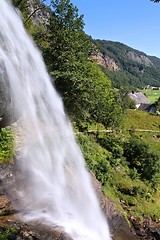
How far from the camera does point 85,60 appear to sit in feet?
91.5

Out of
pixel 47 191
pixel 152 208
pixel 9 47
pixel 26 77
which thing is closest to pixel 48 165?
pixel 47 191

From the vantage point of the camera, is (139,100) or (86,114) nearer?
(86,114)

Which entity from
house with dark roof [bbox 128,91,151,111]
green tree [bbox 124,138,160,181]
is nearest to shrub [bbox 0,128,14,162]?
green tree [bbox 124,138,160,181]

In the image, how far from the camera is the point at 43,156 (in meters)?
17.4

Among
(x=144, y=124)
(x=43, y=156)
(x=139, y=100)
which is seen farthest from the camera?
(x=139, y=100)

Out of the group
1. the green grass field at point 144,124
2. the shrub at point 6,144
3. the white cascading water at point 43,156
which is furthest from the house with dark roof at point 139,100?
the shrub at point 6,144

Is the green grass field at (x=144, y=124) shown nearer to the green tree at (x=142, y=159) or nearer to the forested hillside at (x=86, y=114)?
Answer: the green tree at (x=142, y=159)

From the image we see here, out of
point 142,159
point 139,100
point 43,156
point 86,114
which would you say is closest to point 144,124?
point 142,159

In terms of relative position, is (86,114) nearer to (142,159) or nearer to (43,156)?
(142,159)

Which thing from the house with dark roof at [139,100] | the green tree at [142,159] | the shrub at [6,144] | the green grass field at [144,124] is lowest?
the shrub at [6,144]

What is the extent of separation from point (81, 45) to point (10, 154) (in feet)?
49.4

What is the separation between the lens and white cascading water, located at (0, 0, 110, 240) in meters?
13.8

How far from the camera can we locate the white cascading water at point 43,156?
45.1ft

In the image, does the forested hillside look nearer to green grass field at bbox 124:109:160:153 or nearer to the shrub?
the shrub
